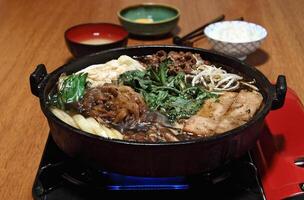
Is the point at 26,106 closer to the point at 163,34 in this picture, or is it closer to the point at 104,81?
the point at 104,81

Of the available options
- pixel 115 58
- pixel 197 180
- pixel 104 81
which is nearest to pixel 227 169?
pixel 197 180

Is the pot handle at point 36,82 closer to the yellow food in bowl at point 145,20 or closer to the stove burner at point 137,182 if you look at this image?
the stove burner at point 137,182

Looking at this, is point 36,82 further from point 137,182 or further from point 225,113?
point 225,113

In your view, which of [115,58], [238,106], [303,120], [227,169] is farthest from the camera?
[115,58]

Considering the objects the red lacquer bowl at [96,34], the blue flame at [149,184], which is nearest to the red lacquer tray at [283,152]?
the blue flame at [149,184]

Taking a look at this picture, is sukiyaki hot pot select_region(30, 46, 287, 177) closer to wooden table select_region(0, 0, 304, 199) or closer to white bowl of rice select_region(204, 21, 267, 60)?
wooden table select_region(0, 0, 304, 199)

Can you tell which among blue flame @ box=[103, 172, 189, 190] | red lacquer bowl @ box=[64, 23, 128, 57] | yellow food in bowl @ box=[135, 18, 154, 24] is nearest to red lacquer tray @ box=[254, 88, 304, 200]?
blue flame @ box=[103, 172, 189, 190]
